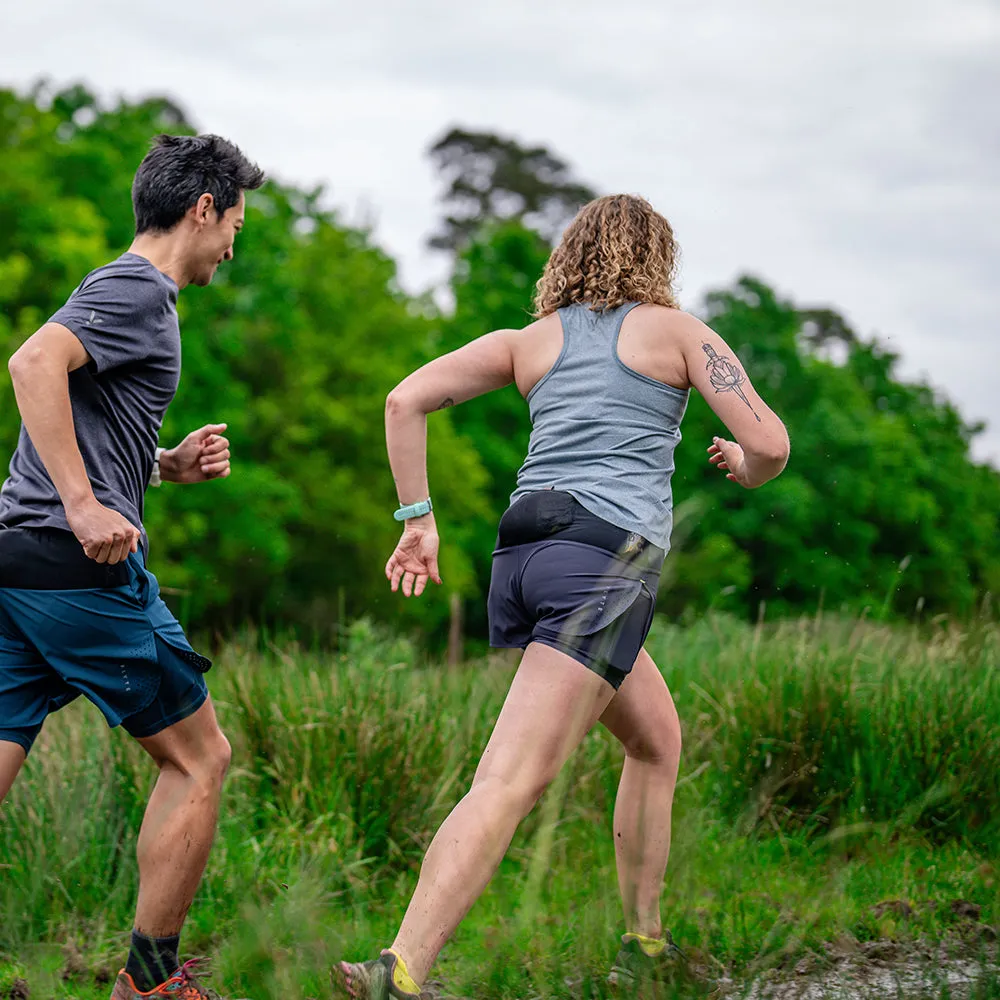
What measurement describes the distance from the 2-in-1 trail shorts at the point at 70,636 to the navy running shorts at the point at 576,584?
0.88 metres

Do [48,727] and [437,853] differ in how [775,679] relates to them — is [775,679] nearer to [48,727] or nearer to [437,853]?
[437,853]

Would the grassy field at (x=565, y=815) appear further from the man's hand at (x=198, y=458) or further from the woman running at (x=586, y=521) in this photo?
the man's hand at (x=198, y=458)

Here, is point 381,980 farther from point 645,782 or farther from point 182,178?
point 182,178

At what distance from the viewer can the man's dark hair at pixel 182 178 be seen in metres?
3.37

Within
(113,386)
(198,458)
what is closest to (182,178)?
(113,386)

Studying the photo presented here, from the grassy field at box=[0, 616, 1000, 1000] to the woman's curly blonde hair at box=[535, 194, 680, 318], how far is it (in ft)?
4.59

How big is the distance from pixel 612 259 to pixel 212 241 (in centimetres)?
108

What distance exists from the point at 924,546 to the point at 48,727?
34.5 metres

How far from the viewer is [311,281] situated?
28266mm


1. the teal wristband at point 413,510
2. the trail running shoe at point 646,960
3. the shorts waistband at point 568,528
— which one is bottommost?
the trail running shoe at point 646,960

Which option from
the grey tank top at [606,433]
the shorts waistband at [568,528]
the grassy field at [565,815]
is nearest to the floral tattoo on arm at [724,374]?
the grey tank top at [606,433]

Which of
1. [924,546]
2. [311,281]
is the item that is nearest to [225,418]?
[311,281]

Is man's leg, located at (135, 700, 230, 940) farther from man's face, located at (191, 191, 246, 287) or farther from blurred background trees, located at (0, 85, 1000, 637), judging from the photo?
blurred background trees, located at (0, 85, 1000, 637)

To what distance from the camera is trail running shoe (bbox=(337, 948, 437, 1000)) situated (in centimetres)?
269
